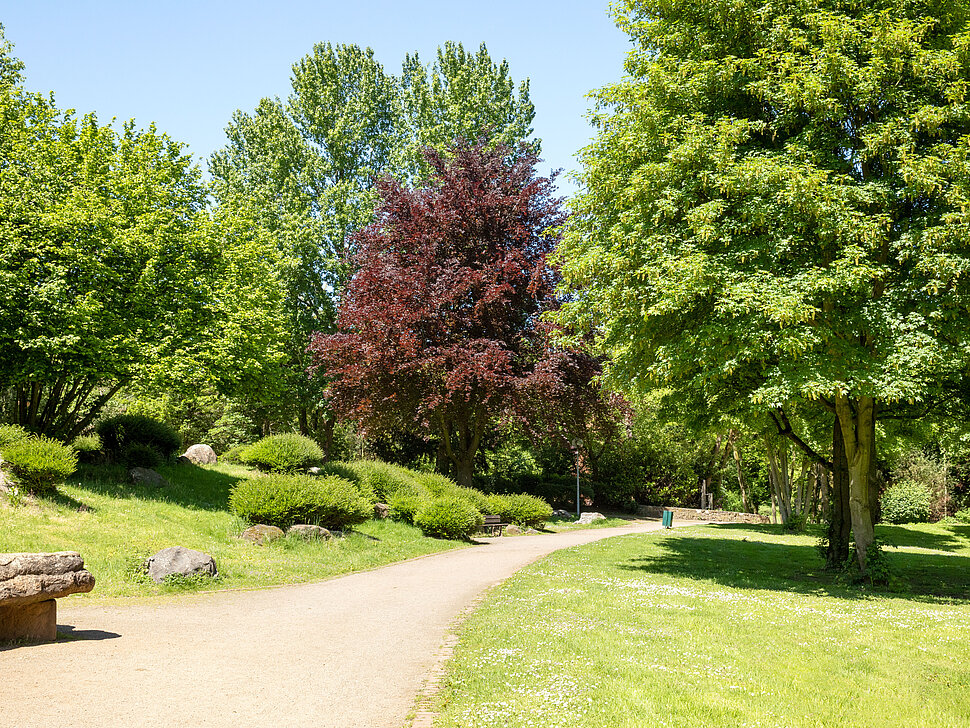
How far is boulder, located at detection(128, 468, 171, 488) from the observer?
1878 cm

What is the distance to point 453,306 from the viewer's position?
2577 centimetres

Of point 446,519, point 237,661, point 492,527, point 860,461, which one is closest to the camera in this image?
point 237,661

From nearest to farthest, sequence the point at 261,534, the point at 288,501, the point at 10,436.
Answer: the point at 10,436 < the point at 261,534 < the point at 288,501

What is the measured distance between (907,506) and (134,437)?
121ft

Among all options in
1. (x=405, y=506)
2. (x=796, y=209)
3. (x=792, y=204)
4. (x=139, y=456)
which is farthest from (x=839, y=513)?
(x=139, y=456)

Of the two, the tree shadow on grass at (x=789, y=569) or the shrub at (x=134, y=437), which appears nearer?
the tree shadow on grass at (x=789, y=569)

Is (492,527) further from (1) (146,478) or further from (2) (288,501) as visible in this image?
(1) (146,478)

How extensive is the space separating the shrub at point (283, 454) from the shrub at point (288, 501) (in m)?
4.32

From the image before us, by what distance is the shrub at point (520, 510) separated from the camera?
2631 centimetres

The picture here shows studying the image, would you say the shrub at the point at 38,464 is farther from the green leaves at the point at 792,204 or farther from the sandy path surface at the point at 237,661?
the green leaves at the point at 792,204

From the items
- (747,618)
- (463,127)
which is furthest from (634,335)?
(463,127)

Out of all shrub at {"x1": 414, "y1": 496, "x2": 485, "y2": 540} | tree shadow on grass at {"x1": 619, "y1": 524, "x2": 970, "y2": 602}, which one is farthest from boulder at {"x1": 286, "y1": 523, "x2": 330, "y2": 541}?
tree shadow on grass at {"x1": 619, "y1": 524, "x2": 970, "y2": 602}

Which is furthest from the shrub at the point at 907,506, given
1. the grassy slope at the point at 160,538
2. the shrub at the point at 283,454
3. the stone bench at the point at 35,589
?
the stone bench at the point at 35,589

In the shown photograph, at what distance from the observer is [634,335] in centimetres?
1477
